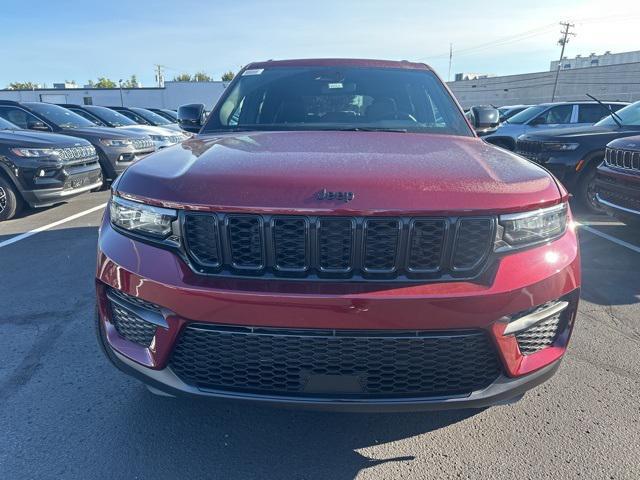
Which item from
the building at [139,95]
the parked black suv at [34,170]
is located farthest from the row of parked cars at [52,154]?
the building at [139,95]

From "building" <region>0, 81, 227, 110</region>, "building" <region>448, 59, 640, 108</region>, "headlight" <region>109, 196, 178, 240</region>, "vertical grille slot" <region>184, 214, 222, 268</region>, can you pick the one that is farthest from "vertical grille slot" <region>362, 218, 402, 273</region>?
"building" <region>0, 81, 227, 110</region>

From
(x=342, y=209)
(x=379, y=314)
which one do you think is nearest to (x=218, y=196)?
(x=342, y=209)

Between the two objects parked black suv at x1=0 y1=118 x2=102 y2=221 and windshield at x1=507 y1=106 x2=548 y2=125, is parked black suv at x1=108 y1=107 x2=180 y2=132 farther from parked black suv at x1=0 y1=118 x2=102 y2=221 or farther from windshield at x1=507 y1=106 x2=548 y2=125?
windshield at x1=507 y1=106 x2=548 y2=125

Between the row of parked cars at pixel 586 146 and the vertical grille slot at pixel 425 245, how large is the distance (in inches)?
83.4

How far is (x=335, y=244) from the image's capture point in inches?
68.2

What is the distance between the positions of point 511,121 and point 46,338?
11.0 metres

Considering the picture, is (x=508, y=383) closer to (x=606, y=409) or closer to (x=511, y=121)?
(x=606, y=409)

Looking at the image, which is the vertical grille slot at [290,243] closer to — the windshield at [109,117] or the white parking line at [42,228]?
the white parking line at [42,228]

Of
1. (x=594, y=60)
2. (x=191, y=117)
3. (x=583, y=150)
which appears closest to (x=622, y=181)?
(x=583, y=150)

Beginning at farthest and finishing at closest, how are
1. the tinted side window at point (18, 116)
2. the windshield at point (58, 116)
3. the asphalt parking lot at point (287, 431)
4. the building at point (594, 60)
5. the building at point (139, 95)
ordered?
the building at point (594, 60)
the building at point (139, 95)
the windshield at point (58, 116)
the tinted side window at point (18, 116)
the asphalt parking lot at point (287, 431)

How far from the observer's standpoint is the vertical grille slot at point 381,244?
171cm

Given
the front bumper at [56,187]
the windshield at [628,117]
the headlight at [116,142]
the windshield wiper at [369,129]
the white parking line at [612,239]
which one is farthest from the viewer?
the headlight at [116,142]

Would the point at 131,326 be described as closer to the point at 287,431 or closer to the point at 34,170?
the point at 287,431

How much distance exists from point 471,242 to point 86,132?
8836mm
